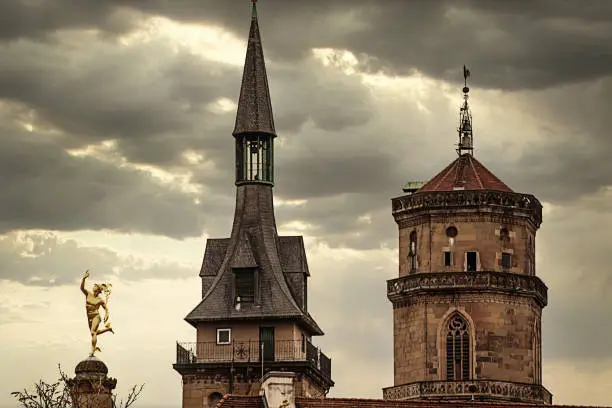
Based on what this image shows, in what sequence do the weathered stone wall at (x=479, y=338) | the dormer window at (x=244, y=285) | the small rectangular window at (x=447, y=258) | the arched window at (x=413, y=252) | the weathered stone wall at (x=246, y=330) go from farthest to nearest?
the arched window at (x=413, y=252) < the small rectangular window at (x=447, y=258) < the weathered stone wall at (x=479, y=338) < the dormer window at (x=244, y=285) < the weathered stone wall at (x=246, y=330)

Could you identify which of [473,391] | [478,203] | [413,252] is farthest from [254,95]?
[473,391]

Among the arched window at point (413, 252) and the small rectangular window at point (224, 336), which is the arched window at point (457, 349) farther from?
the small rectangular window at point (224, 336)

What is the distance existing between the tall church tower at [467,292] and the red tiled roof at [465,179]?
7cm

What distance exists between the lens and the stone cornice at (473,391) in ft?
479

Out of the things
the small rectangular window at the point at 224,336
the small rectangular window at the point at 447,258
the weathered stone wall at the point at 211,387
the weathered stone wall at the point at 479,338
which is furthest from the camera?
the small rectangular window at the point at 447,258

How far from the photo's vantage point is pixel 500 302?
490ft

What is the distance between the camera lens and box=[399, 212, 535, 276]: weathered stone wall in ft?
491

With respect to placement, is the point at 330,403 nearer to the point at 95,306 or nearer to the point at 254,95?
the point at 95,306

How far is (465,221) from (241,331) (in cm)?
1359

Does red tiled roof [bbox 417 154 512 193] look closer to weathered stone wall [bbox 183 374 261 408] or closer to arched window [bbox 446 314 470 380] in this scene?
arched window [bbox 446 314 470 380]

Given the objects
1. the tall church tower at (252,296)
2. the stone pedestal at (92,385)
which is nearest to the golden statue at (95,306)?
the stone pedestal at (92,385)

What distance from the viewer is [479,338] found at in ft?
487

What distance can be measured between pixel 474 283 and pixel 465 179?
5843 mm

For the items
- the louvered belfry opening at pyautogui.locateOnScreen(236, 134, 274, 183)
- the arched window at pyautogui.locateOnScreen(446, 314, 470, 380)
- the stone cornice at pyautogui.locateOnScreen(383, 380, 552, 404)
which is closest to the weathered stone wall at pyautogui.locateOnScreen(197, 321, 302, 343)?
the stone cornice at pyautogui.locateOnScreen(383, 380, 552, 404)
